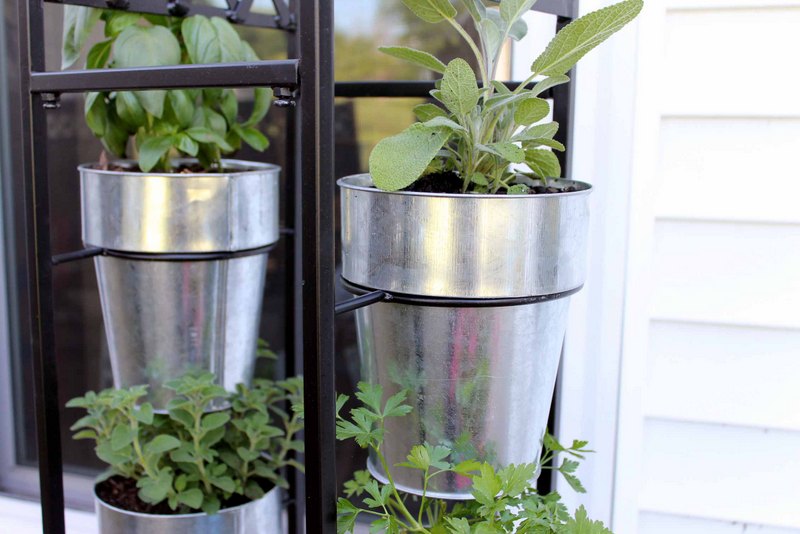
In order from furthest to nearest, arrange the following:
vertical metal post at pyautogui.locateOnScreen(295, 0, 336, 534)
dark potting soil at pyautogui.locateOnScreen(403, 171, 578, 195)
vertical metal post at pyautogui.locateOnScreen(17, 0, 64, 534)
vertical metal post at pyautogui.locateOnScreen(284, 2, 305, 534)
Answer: vertical metal post at pyautogui.locateOnScreen(284, 2, 305, 534), vertical metal post at pyautogui.locateOnScreen(17, 0, 64, 534), dark potting soil at pyautogui.locateOnScreen(403, 171, 578, 195), vertical metal post at pyautogui.locateOnScreen(295, 0, 336, 534)

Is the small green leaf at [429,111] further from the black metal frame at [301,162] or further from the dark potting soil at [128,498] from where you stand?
the dark potting soil at [128,498]

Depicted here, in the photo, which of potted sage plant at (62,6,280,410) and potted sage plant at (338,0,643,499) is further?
potted sage plant at (62,6,280,410)

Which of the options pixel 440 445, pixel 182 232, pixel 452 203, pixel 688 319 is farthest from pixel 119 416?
pixel 688 319

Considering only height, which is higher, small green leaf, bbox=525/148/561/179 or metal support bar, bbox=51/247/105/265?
small green leaf, bbox=525/148/561/179

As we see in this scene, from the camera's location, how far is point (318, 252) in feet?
2.24

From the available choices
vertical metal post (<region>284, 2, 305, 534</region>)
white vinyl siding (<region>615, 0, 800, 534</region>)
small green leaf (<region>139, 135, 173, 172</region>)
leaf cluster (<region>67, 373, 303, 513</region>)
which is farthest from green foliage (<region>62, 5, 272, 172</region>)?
white vinyl siding (<region>615, 0, 800, 534</region>)

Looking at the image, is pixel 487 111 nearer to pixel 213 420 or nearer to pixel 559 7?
pixel 559 7

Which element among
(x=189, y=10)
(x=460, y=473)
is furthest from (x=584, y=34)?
(x=189, y=10)

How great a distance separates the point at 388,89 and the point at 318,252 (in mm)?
433

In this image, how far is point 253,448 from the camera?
1.09 m

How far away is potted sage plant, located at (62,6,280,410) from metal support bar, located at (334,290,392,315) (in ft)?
1.11

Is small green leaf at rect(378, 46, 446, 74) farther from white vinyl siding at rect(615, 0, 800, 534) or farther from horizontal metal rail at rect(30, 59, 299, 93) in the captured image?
white vinyl siding at rect(615, 0, 800, 534)

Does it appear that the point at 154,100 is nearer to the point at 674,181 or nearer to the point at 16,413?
the point at 674,181

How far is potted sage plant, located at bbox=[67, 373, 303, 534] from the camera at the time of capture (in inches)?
39.2
